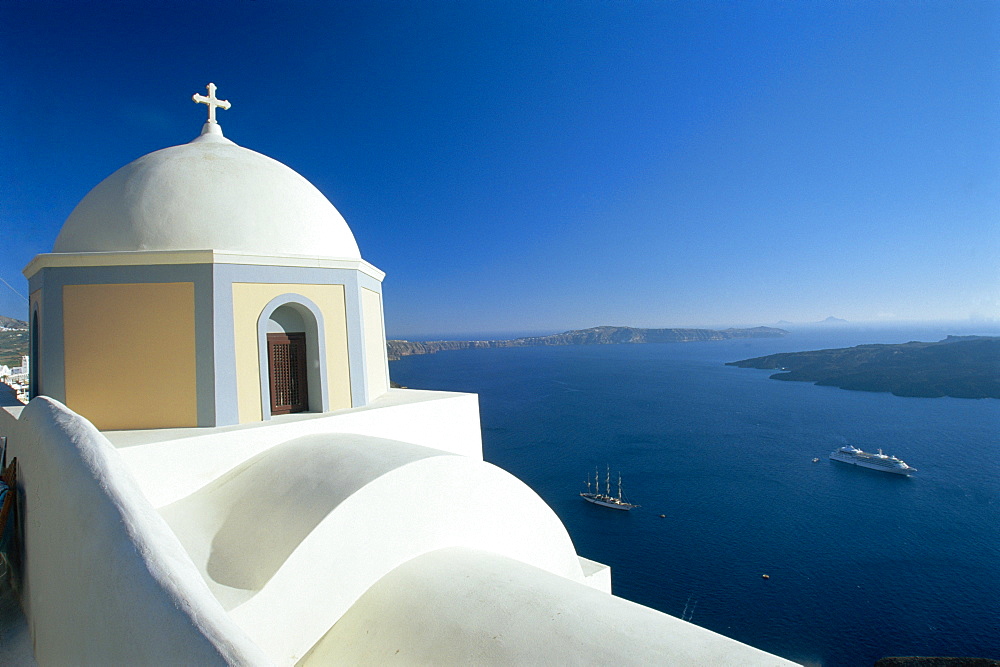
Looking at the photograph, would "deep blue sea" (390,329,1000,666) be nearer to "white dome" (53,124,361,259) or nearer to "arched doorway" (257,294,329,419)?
"arched doorway" (257,294,329,419)

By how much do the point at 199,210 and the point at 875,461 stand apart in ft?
147

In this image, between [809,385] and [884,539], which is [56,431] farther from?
[809,385]

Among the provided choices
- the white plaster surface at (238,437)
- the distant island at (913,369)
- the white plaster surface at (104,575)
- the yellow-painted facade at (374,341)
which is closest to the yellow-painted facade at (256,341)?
the white plaster surface at (238,437)

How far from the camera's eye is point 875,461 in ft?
121

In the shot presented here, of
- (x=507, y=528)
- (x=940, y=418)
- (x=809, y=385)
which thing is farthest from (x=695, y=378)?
(x=507, y=528)

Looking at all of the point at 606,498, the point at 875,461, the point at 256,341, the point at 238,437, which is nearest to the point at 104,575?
Result: the point at 238,437

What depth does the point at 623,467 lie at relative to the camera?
3788cm

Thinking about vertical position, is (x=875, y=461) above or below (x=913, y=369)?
below

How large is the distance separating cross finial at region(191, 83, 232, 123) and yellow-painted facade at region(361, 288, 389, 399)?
3518 mm

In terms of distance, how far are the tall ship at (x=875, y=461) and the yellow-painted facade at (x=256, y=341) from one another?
140 feet

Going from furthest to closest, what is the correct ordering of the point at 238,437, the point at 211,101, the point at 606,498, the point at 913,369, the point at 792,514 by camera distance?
the point at 913,369, the point at 606,498, the point at 792,514, the point at 211,101, the point at 238,437

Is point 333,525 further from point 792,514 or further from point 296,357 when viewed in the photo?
point 792,514

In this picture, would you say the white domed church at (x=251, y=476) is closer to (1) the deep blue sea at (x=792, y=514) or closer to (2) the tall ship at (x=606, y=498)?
(1) the deep blue sea at (x=792, y=514)

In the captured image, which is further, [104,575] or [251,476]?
[251,476]
